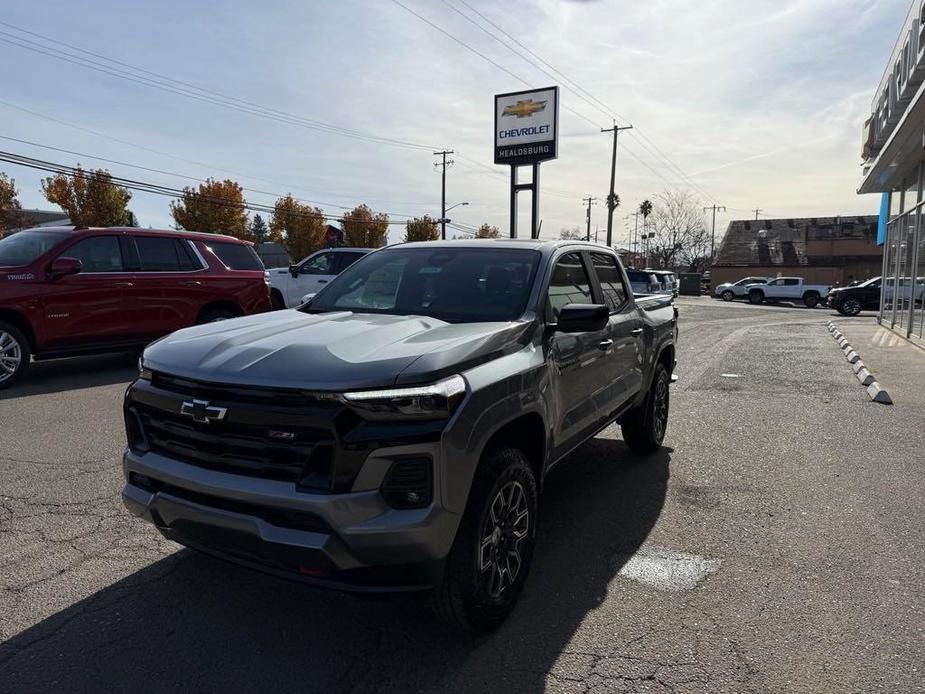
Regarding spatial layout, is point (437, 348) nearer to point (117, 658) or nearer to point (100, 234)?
point (117, 658)

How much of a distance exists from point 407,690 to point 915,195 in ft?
56.9

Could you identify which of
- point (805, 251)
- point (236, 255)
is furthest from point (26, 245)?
point (805, 251)

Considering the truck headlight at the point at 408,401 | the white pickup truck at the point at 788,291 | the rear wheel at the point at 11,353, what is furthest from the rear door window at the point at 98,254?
the white pickup truck at the point at 788,291

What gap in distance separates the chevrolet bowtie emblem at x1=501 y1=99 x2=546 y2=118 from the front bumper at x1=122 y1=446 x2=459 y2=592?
3267cm

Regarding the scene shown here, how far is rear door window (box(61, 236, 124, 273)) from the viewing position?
829 cm

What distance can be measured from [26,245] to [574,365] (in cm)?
769

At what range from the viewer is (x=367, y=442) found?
2.39 meters

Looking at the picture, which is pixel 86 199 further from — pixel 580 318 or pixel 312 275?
pixel 580 318

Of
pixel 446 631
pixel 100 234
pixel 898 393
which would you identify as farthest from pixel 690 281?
pixel 446 631

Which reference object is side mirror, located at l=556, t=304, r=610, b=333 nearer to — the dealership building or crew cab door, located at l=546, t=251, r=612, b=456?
crew cab door, located at l=546, t=251, r=612, b=456

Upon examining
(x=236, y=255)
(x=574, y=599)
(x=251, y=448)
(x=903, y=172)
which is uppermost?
(x=903, y=172)

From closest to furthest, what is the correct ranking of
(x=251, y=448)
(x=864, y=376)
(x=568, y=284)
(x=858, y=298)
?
(x=251, y=448), (x=568, y=284), (x=864, y=376), (x=858, y=298)

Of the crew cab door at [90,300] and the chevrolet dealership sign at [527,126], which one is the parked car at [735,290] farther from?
the crew cab door at [90,300]

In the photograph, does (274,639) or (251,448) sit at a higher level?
(251,448)
